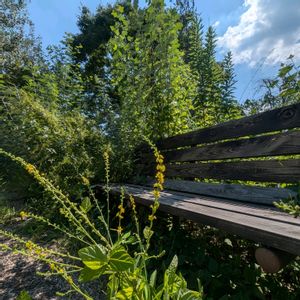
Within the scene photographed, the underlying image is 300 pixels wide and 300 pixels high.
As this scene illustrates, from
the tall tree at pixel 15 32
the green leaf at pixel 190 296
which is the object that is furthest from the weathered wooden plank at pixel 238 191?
the tall tree at pixel 15 32

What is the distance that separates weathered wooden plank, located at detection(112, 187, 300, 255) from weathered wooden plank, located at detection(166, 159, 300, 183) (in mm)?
537

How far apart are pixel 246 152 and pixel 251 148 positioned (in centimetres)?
5

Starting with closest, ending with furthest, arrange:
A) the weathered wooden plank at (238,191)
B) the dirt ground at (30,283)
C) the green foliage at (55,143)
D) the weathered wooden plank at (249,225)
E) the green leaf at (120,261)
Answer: the green leaf at (120,261), the weathered wooden plank at (249,225), the weathered wooden plank at (238,191), the dirt ground at (30,283), the green foliage at (55,143)

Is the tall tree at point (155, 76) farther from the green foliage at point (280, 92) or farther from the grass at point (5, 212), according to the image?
Result: the grass at point (5, 212)

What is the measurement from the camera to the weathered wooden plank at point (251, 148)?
1766 millimetres

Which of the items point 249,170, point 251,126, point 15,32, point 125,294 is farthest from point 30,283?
point 15,32

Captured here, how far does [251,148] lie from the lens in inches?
81.2

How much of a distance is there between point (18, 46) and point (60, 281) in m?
13.4

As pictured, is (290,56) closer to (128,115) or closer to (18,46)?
(128,115)

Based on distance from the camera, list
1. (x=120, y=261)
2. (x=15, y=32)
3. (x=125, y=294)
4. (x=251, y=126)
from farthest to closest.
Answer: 1. (x=15, y=32)
2. (x=251, y=126)
3. (x=125, y=294)
4. (x=120, y=261)

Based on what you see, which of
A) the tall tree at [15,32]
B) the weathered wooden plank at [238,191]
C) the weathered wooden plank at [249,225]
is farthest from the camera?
the tall tree at [15,32]

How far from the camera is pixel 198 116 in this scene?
3748 millimetres

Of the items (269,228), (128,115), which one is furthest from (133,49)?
(269,228)

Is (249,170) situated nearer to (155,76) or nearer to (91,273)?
(91,273)
